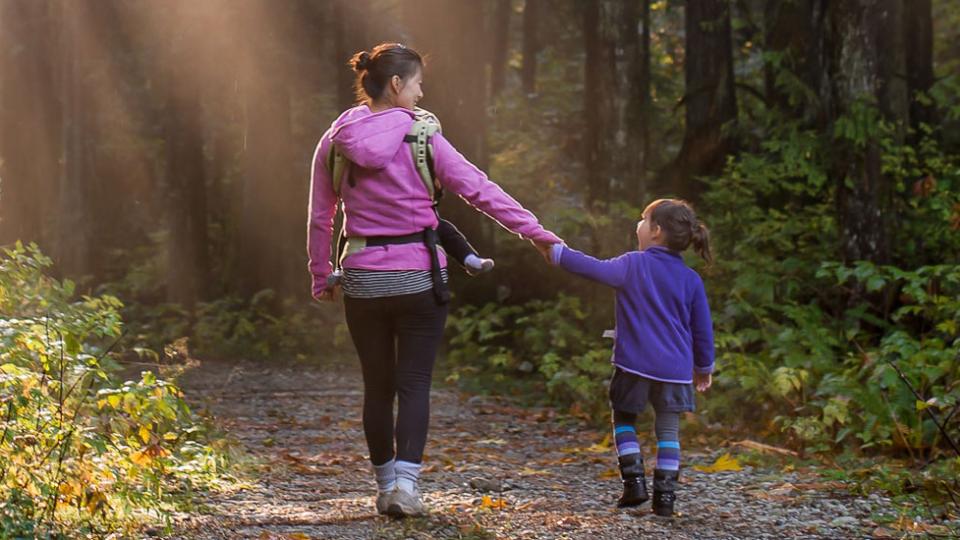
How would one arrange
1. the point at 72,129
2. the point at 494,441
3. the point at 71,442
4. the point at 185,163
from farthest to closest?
1. the point at 185,163
2. the point at 72,129
3. the point at 494,441
4. the point at 71,442

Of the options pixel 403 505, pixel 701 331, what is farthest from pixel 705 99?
pixel 403 505

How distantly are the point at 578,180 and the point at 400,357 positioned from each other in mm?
20944

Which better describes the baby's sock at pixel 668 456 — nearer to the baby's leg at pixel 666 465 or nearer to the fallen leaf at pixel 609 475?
the baby's leg at pixel 666 465

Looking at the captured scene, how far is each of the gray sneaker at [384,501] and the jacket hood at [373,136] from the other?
1.61 m

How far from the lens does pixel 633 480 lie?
21.7ft

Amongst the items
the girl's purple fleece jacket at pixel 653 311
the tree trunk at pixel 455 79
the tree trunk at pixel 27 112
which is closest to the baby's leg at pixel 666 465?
the girl's purple fleece jacket at pixel 653 311

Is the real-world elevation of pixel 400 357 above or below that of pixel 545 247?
below

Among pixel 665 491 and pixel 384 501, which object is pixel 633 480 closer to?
pixel 665 491

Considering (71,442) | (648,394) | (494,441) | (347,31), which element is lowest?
(494,441)

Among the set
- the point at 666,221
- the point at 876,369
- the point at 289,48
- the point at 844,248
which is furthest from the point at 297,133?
the point at 666,221

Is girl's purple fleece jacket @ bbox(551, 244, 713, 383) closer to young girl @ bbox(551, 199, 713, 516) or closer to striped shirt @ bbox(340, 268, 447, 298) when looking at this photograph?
young girl @ bbox(551, 199, 713, 516)

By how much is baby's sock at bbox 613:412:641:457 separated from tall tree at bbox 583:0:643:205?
30.7 feet

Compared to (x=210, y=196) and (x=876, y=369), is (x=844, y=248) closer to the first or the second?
(x=876, y=369)

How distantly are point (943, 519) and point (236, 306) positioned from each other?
14.4 m
